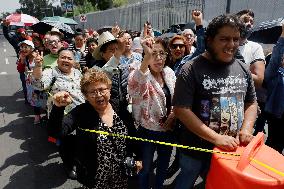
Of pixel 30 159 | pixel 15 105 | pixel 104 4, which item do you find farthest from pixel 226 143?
pixel 104 4

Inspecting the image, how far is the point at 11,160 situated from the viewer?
457 cm

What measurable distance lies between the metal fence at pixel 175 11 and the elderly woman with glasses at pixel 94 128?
10.9 ft

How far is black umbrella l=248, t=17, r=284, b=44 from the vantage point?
3.42m

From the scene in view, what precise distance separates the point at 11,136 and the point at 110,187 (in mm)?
3638

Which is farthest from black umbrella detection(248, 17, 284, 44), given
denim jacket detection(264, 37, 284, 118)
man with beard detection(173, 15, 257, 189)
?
man with beard detection(173, 15, 257, 189)

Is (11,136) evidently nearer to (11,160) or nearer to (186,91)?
(11,160)

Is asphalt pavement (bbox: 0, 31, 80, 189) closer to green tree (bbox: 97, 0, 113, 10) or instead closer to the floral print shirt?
the floral print shirt

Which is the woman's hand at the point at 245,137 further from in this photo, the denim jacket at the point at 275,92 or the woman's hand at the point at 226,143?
the denim jacket at the point at 275,92

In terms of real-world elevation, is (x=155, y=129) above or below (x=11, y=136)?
above

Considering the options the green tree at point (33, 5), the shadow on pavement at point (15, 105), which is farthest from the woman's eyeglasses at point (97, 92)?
the green tree at point (33, 5)

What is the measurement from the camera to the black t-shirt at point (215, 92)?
2109mm

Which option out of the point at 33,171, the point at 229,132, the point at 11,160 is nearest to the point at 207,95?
the point at 229,132

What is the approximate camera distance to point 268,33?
351 centimetres

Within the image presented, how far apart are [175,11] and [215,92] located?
1329 cm
